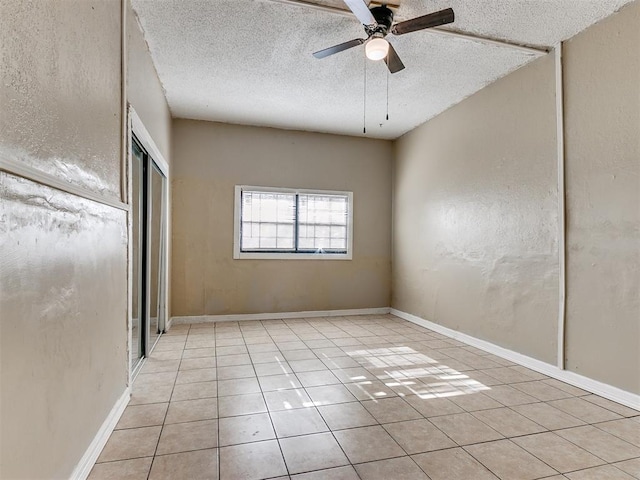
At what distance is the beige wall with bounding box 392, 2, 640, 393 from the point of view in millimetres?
2711

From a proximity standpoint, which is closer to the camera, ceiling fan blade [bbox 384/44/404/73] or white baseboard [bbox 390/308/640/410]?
white baseboard [bbox 390/308/640/410]

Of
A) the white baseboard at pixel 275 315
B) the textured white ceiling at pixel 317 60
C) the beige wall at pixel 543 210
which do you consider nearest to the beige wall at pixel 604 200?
the beige wall at pixel 543 210

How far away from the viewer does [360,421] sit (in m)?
2.36

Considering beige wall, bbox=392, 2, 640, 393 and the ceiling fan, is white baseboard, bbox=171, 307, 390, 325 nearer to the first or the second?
beige wall, bbox=392, 2, 640, 393

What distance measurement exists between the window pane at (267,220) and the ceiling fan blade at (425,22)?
3.40m

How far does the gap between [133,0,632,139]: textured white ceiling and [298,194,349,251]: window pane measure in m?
1.30

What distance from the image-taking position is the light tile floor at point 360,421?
188 centimetres

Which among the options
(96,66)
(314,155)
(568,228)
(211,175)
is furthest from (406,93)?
(96,66)

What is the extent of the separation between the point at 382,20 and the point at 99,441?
3.27 metres

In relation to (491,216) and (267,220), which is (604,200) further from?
(267,220)

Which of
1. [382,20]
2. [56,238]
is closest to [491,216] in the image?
[382,20]

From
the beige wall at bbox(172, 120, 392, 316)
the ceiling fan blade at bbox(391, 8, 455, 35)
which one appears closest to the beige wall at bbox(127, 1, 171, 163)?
the beige wall at bbox(172, 120, 392, 316)

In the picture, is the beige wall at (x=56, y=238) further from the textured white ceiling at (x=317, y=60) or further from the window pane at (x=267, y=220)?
the window pane at (x=267, y=220)

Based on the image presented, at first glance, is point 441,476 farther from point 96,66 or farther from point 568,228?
point 96,66
